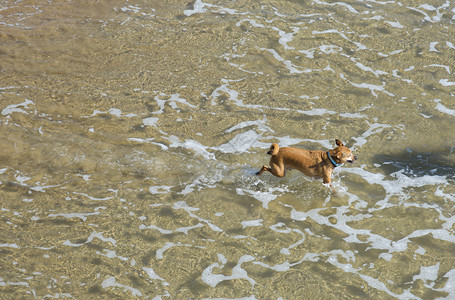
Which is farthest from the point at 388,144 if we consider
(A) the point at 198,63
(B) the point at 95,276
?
Answer: (B) the point at 95,276

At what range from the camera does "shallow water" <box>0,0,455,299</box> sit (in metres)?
5.71

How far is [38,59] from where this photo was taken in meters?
9.70

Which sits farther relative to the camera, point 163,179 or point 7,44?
point 7,44

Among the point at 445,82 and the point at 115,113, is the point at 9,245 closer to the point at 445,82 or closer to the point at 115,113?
the point at 115,113

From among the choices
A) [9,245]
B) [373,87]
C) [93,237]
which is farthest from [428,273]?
[9,245]

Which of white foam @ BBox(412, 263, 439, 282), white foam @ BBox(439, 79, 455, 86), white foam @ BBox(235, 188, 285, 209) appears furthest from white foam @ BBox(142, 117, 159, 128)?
white foam @ BBox(439, 79, 455, 86)

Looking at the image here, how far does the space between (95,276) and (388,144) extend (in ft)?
16.7

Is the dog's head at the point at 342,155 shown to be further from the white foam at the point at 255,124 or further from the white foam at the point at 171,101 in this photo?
the white foam at the point at 171,101

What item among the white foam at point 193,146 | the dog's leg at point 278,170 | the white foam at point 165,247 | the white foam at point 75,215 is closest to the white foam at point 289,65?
the white foam at point 193,146

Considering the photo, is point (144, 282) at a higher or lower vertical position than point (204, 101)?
lower

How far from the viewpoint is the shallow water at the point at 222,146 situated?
5711mm

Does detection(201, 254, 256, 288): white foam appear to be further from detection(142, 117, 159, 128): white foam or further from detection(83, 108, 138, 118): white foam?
detection(83, 108, 138, 118): white foam

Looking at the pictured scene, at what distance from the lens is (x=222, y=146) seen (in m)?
7.73

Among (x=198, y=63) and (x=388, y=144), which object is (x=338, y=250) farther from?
(x=198, y=63)
